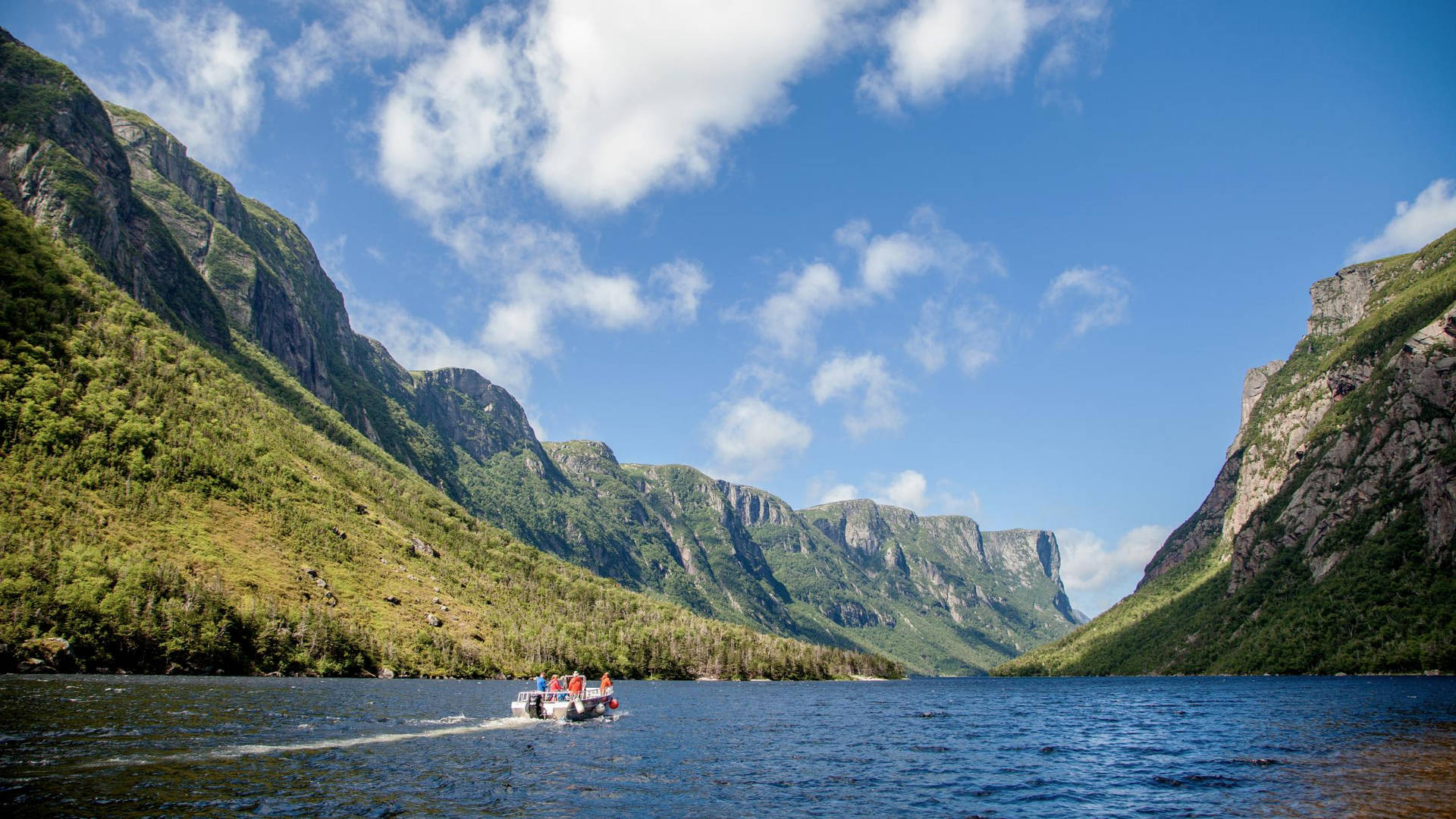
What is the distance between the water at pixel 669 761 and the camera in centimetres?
3603

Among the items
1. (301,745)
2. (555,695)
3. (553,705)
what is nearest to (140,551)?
(555,695)

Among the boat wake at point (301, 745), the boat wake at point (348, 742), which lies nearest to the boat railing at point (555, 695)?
the boat wake at point (348, 742)

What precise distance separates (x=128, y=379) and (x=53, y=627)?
114370 millimetres

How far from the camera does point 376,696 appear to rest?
4063 inches

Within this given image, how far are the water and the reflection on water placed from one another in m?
0.21

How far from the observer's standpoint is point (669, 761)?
183 feet

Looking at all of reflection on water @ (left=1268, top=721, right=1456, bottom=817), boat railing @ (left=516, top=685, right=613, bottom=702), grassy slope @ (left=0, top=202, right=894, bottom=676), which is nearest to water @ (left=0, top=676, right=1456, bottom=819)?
reflection on water @ (left=1268, top=721, right=1456, bottom=817)

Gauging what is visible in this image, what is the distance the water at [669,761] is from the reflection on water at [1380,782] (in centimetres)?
21

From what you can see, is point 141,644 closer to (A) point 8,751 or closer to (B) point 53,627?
(B) point 53,627

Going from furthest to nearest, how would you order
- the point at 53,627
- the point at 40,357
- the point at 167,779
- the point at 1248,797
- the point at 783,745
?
the point at 40,357, the point at 53,627, the point at 783,745, the point at 1248,797, the point at 167,779

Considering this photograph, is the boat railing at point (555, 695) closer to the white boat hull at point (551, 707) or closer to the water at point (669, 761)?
the white boat hull at point (551, 707)

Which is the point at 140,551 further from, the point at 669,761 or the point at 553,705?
the point at 669,761

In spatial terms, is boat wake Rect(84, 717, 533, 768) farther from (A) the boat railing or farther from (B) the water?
(A) the boat railing

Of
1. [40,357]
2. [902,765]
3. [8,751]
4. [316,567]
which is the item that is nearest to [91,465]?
[40,357]
